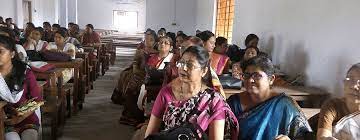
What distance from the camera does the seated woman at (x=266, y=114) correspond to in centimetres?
193

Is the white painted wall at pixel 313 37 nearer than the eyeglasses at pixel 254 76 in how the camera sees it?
No

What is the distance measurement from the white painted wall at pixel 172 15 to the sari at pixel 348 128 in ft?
33.6

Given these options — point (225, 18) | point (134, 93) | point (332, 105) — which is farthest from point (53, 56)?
point (225, 18)

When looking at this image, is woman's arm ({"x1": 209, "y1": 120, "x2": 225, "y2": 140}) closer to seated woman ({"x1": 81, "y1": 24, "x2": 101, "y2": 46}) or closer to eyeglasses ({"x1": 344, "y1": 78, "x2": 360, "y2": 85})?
eyeglasses ({"x1": 344, "y1": 78, "x2": 360, "y2": 85})

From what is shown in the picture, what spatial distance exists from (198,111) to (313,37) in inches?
89.9

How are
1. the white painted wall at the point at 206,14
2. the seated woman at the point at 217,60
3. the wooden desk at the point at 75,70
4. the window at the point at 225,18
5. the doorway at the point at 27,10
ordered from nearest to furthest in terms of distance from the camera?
the seated woman at the point at 217,60, the wooden desk at the point at 75,70, the window at the point at 225,18, the white painted wall at the point at 206,14, the doorway at the point at 27,10

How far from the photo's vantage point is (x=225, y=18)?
7.85 metres

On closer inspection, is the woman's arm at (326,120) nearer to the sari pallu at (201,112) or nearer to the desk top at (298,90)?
the sari pallu at (201,112)

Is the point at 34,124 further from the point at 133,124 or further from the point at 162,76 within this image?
the point at 133,124

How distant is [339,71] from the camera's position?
3.20m

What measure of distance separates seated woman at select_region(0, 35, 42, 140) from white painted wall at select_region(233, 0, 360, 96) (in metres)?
2.43

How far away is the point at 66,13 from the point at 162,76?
14.6 m

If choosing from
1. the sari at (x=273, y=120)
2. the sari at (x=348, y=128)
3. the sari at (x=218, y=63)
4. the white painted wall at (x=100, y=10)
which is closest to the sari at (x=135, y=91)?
the sari at (x=218, y=63)

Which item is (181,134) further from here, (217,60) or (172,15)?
(172,15)
